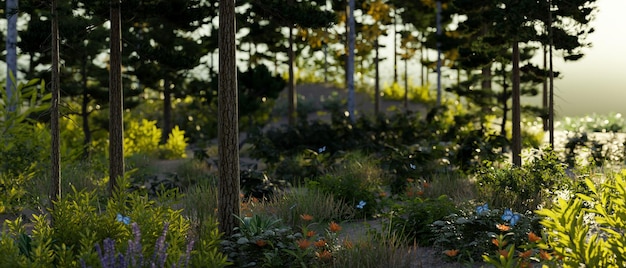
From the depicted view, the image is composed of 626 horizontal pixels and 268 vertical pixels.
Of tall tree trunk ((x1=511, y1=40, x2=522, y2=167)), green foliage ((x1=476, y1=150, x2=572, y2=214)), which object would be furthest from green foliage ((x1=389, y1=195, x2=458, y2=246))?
tall tree trunk ((x1=511, y1=40, x2=522, y2=167))

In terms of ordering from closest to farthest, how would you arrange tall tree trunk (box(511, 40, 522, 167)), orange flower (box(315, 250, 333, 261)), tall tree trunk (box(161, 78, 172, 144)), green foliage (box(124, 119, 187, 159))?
orange flower (box(315, 250, 333, 261)) < tall tree trunk (box(511, 40, 522, 167)) < green foliage (box(124, 119, 187, 159)) < tall tree trunk (box(161, 78, 172, 144))

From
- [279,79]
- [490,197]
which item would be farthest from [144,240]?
[279,79]

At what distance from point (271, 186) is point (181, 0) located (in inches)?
195

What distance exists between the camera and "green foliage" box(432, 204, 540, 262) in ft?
18.4

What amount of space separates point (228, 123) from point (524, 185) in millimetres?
3370

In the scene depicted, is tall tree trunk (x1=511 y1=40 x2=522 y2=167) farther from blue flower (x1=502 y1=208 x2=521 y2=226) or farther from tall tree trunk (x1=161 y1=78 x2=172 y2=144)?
tall tree trunk (x1=161 y1=78 x2=172 y2=144)

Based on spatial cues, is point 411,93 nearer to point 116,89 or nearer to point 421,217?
point 116,89

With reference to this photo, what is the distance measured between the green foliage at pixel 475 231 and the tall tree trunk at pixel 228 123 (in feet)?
6.23

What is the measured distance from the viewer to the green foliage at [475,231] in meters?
5.59

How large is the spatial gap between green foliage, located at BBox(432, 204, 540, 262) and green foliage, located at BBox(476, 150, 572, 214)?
3.65 ft

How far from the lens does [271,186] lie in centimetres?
909

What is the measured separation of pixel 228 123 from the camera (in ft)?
20.0

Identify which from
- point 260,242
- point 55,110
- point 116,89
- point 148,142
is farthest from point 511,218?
point 148,142

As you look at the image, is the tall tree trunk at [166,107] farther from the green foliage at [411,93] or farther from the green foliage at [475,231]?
the green foliage at [475,231]
